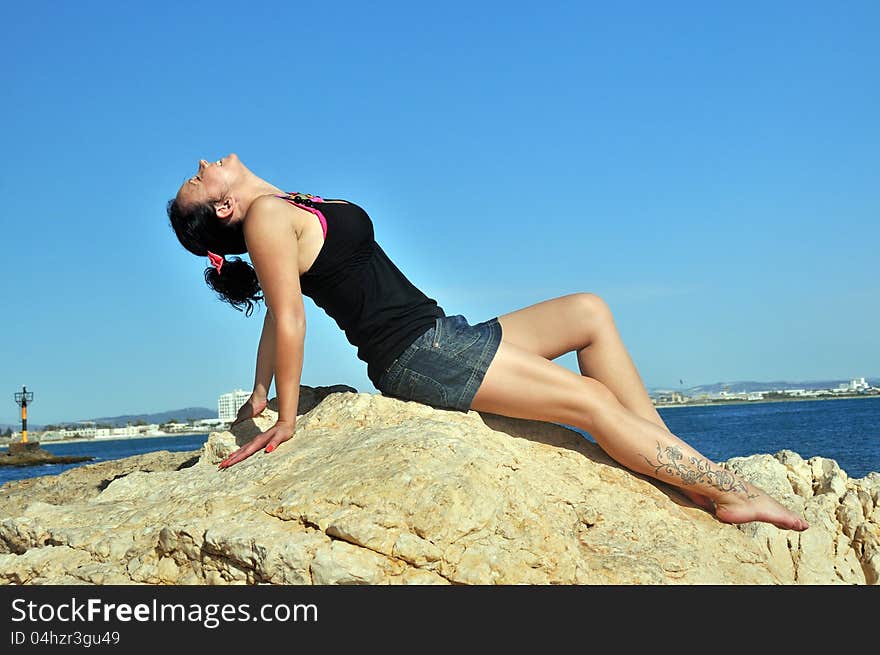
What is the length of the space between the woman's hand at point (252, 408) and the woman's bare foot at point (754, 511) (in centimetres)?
276

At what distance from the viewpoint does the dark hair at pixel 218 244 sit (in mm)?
4633

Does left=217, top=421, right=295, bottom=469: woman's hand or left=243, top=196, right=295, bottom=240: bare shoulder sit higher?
left=243, top=196, right=295, bottom=240: bare shoulder

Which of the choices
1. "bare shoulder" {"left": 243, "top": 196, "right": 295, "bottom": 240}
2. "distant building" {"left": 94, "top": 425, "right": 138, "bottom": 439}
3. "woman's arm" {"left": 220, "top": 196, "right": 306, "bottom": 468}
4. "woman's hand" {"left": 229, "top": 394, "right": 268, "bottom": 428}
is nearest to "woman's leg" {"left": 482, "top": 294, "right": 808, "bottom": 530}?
"woman's arm" {"left": 220, "top": 196, "right": 306, "bottom": 468}

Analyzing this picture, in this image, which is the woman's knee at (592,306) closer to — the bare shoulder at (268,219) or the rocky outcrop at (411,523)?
the rocky outcrop at (411,523)

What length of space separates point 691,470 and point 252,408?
266cm

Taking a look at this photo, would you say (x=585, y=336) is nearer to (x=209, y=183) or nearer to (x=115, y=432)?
(x=209, y=183)

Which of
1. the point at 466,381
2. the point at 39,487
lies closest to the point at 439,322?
the point at 466,381

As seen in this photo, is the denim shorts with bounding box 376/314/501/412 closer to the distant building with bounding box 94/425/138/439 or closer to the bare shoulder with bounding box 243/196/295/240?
the bare shoulder with bounding box 243/196/295/240

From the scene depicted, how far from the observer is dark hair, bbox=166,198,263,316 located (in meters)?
4.63

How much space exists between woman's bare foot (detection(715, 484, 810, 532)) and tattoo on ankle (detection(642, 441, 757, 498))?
0.06 meters

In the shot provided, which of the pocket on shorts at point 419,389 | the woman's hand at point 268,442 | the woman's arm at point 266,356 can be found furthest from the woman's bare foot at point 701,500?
the woman's arm at point 266,356

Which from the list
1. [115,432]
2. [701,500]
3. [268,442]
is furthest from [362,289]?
[115,432]
